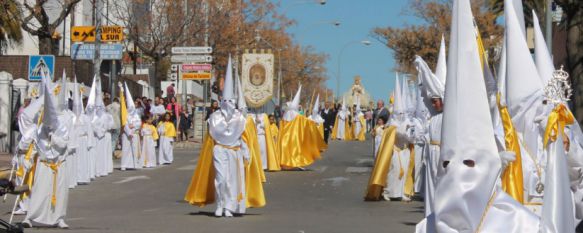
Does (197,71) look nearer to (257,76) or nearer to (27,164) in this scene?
(257,76)

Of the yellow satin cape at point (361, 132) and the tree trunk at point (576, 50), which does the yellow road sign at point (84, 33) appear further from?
the yellow satin cape at point (361, 132)

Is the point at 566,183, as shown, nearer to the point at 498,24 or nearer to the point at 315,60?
the point at 498,24

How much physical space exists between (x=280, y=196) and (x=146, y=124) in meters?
9.36

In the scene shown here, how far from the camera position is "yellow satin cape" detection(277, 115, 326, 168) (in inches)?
1081

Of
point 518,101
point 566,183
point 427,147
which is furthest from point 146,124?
point 566,183

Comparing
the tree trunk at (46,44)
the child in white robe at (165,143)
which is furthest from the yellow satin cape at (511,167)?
the tree trunk at (46,44)

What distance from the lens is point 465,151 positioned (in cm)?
604

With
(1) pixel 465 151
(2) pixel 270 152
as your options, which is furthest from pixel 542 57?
(2) pixel 270 152

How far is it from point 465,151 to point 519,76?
312 centimetres

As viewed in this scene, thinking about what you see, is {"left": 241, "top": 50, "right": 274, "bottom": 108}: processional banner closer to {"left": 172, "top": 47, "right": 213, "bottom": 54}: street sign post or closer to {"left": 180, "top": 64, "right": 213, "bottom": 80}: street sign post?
{"left": 180, "top": 64, "right": 213, "bottom": 80}: street sign post

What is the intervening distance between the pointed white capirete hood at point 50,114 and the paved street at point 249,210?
134cm

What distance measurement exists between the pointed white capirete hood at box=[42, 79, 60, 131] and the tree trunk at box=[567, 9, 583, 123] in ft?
36.8

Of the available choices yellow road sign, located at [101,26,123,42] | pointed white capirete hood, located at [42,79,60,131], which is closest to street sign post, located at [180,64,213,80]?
yellow road sign, located at [101,26,123,42]

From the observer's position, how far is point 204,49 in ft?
114
